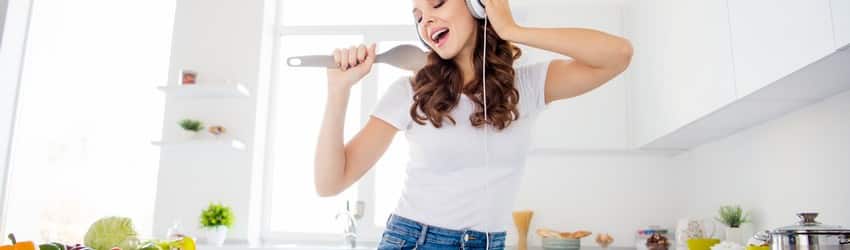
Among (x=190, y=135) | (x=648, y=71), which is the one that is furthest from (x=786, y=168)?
(x=190, y=135)

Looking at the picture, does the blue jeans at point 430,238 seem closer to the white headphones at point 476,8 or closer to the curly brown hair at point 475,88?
the curly brown hair at point 475,88

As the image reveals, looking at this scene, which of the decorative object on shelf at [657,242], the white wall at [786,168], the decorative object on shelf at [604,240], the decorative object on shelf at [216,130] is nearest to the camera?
the white wall at [786,168]

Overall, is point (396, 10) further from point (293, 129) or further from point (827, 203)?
point (827, 203)

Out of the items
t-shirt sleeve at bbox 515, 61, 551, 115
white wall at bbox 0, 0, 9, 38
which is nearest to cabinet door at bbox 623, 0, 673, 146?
t-shirt sleeve at bbox 515, 61, 551, 115

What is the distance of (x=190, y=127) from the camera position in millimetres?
3193

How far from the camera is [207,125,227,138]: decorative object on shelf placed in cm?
321

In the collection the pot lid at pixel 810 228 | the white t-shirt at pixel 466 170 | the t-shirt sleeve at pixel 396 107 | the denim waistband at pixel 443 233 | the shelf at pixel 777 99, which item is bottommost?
the denim waistband at pixel 443 233

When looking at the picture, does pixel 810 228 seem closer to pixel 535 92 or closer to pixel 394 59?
pixel 535 92

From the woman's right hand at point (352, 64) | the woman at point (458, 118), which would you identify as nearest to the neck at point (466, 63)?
the woman at point (458, 118)

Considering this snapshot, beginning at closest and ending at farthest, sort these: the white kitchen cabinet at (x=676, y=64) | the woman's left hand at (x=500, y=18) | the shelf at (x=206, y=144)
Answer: the woman's left hand at (x=500, y=18)
the white kitchen cabinet at (x=676, y=64)
the shelf at (x=206, y=144)

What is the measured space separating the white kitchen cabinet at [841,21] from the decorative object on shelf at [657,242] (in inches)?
66.7

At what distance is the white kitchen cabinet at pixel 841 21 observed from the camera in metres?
1.16

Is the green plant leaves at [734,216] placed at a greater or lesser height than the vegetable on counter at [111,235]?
greater

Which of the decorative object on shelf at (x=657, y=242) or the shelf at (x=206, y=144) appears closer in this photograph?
the decorative object on shelf at (x=657, y=242)
